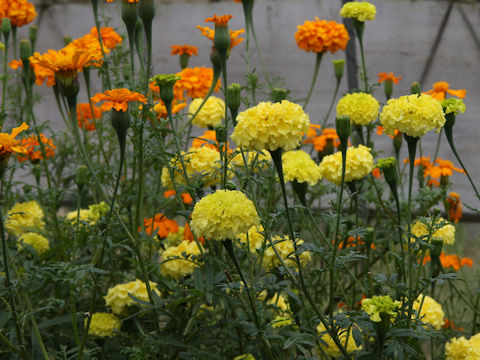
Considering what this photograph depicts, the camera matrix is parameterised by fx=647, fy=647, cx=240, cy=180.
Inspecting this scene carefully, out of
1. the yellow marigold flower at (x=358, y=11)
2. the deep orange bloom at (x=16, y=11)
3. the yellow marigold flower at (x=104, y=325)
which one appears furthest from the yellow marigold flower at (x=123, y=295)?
the deep orange bloom at (x=16, y=11)

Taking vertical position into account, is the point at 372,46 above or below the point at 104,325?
above

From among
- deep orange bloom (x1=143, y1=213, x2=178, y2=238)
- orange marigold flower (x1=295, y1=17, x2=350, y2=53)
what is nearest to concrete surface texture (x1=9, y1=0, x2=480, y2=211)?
orange marigold flower (x1=295, y1=17, x2=350, y2=53)

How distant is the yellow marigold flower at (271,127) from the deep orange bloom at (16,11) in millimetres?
1060

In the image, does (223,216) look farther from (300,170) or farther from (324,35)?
(324,35)

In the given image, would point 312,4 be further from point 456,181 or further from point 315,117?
point 456,181

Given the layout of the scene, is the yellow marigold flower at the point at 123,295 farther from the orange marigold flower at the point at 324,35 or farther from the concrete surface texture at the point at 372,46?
the concrete surface texture at the point at 372,46

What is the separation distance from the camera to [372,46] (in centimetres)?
331

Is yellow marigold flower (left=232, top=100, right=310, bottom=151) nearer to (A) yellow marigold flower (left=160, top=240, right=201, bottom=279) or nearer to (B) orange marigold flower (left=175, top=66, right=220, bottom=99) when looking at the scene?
(A) yellow marigold flower (left=160, top=240, right=201, bottom=279)

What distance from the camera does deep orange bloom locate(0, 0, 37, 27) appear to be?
5.58 ft

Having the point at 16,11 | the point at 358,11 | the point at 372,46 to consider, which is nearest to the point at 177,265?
the point at 358,11

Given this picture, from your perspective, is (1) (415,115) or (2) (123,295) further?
(2) (123,295)

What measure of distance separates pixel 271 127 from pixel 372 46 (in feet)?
8.43

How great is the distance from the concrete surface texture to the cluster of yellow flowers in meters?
2.02

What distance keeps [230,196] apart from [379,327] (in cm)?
29
